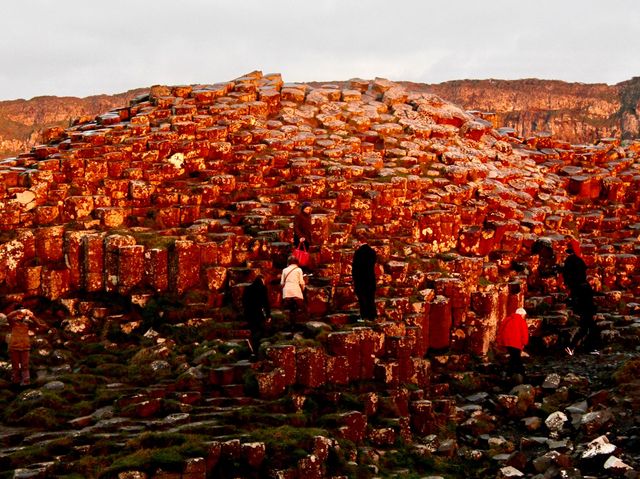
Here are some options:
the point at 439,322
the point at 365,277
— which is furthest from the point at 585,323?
the point at 365,277

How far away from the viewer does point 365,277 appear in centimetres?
1355

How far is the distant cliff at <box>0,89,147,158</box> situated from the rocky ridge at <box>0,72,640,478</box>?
1805cm

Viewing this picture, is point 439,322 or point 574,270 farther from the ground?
point 574,270

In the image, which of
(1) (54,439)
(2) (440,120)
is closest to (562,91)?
(2) (440,120)

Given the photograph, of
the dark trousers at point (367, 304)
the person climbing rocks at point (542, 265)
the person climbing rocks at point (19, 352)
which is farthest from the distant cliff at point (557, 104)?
the person climbing rocks at point (19, 352)

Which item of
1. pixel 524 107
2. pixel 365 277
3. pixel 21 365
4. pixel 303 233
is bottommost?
pixel 21 365

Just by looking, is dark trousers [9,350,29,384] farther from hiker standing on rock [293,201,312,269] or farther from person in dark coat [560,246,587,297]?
person in dark coat [560,246,587,297]

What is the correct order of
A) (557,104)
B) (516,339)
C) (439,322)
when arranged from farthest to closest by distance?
(557,104), (439,322), (516,339)

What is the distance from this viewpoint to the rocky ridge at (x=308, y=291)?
1078cm

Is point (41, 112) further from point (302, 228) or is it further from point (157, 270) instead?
point (302, 228)

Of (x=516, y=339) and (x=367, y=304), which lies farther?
(x=516, y=339)

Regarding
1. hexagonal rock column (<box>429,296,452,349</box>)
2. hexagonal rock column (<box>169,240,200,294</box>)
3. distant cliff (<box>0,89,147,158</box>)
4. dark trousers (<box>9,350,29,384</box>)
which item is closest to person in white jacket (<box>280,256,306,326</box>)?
hexagonal rock column (<box>169,240,200,294</box>)

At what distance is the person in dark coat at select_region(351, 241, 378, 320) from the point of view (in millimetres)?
13570

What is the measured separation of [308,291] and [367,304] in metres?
1.40
